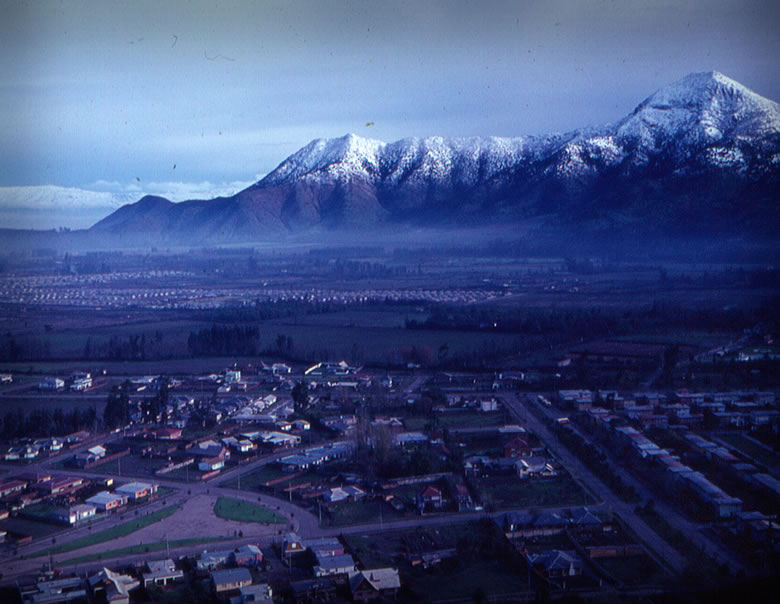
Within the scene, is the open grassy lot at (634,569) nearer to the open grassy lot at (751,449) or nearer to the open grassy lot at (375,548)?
the open grassy lot at (375,548)

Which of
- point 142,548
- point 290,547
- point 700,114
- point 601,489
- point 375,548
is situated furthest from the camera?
point 700,114

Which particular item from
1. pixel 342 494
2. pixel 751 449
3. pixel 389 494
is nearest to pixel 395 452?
pixel 389 494

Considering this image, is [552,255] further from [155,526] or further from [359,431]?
[155,526]

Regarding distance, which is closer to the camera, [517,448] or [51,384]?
[517,448]

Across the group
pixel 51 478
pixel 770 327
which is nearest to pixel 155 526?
pixel 51 478

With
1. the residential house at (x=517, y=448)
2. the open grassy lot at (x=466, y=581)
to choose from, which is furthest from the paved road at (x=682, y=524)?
the open grassy lot at (x=466, y=581)

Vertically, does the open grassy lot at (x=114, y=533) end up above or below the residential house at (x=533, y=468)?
below

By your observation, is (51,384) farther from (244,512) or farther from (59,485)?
(244,512)
